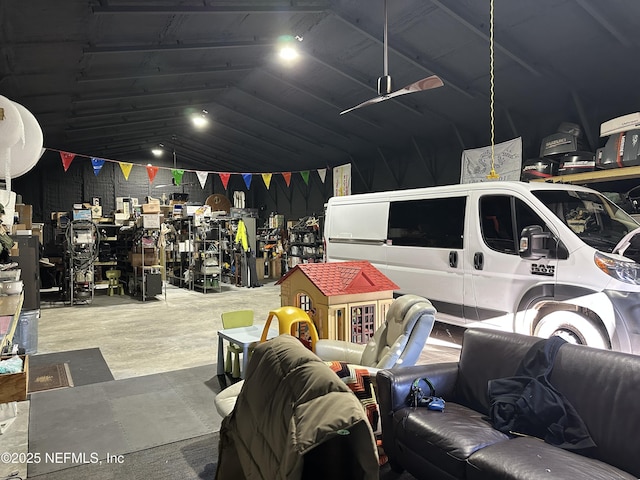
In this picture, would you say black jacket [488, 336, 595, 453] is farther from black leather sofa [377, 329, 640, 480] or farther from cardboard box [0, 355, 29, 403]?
cardboard box [0, 355, 29, 403]

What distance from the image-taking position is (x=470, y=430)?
7.59ft

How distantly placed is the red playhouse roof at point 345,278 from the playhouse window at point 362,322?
0.20 metres

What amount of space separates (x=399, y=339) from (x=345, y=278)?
1.36 m

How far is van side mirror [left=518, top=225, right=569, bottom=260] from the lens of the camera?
3.98 metres

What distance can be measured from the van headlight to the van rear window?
1.41 m

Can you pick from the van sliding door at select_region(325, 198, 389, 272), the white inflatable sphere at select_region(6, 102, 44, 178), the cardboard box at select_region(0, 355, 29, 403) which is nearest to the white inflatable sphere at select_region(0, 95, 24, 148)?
the white inflatable sphere at select_region(6, 102, 44, 178)

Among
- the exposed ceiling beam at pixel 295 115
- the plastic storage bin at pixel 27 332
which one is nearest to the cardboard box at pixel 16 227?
the plastic storage bin at pixel 27 332

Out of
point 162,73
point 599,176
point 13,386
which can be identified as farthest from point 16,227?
point 599,176

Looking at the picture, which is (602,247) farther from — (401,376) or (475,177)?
(475,177)

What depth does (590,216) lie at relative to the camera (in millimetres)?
4254

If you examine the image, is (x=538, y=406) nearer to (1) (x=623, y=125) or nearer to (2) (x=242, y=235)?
(1) (x=623, y=125)

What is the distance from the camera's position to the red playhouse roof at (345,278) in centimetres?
431

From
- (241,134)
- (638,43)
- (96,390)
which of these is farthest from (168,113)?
(638,43)

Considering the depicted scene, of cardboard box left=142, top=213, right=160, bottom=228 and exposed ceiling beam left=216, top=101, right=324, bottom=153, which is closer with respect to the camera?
cardboard box left=142, top=213, right=160, bottom=228
